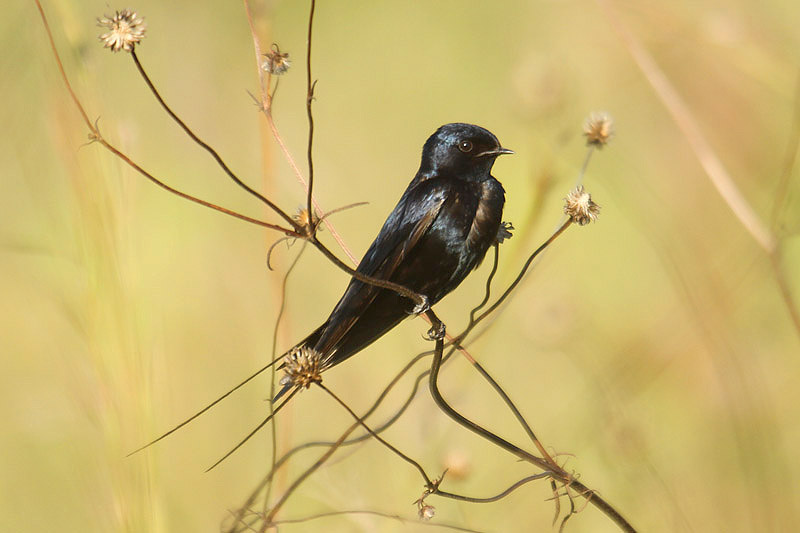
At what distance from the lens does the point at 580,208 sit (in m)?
1.47

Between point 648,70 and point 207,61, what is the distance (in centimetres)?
313

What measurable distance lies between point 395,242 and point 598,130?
487 millimetres

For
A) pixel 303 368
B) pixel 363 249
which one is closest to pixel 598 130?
pixel 303 368

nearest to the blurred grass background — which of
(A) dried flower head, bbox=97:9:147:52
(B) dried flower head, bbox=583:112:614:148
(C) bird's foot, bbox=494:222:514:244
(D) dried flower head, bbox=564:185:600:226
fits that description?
(C) bird's foot, bbox=494:222:514:244

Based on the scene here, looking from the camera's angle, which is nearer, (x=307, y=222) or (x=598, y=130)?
(x=307, y=222)

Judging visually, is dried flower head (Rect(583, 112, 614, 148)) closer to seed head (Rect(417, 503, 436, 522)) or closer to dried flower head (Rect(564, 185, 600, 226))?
dried flower head (Rect(564, 185, 600, 226))

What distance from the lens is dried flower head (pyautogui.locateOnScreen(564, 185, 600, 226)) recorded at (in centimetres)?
147

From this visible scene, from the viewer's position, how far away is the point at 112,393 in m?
1.58

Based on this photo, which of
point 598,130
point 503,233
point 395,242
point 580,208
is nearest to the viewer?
point 580,208

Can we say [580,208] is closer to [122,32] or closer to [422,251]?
[422,251]

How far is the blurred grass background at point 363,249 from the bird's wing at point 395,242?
203 millimetres

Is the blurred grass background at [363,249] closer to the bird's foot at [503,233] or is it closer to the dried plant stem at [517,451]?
the bird's foot at [503,233]

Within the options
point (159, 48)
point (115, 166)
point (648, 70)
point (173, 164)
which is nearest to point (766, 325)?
point (648, 70)

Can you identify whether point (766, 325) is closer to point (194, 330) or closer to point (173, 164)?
point (194, 330)
